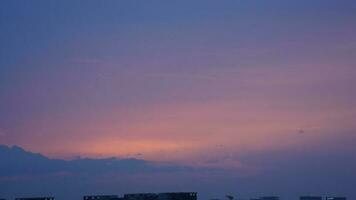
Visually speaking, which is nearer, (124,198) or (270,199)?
(124,198)

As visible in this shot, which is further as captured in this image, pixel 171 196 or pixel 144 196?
pixel 144 196

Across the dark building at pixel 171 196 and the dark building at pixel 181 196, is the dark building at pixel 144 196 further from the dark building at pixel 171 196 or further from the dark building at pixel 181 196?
the dark building at pixel 181 196

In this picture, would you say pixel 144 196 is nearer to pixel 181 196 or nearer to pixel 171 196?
pixel 171 196

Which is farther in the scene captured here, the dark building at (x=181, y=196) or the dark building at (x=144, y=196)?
the dark building at (x=144, y=196)

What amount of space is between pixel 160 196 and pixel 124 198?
5.77 m

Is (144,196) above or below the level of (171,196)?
above

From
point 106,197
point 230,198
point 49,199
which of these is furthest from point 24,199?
point 230,198

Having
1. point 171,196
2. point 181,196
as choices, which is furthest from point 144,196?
point 181,196

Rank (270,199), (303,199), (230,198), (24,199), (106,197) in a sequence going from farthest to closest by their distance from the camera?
(270,199), (303,199), (230,198), (106,197), (24,199)

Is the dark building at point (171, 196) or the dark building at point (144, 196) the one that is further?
the dark building at point (144, 196)

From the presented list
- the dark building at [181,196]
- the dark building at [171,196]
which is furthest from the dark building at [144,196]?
the dark building at [181,196]

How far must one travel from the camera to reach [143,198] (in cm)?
10419

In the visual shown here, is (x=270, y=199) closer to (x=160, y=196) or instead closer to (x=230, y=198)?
(x=230, y=198)

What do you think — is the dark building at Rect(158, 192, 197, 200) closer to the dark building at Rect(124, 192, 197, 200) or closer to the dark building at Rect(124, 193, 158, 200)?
the dark building at Rect(124, 192, 197, 200)
